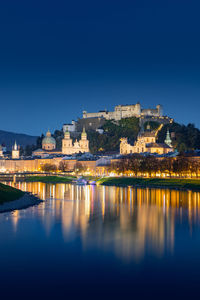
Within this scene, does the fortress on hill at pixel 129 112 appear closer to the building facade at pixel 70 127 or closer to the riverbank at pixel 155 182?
the building facade at pixel 70 127

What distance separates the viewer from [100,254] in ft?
75.9

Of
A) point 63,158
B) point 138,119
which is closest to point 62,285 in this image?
point 63,158

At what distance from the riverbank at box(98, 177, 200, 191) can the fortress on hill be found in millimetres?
58491

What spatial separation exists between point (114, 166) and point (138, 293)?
265 ft

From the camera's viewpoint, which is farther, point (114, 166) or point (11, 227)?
point (114, 166)

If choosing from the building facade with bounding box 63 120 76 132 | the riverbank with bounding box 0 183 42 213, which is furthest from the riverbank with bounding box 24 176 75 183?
the building facade with bounding box 63 120 76 132

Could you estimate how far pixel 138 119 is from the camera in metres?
137

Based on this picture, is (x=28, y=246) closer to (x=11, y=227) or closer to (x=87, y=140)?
(x=11, y=227)

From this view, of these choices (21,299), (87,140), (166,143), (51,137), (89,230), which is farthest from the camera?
(51,137)

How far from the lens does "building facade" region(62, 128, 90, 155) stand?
5620 inches

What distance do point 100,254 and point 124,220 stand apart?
11853mm

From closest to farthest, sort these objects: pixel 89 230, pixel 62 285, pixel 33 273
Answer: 1. pixel 62 285
2. pixel 33 273
3. pixel 89 230

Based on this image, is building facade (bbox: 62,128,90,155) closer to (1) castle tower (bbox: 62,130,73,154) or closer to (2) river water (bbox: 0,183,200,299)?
(1) castle tower (bbox: 62,130,73,154)

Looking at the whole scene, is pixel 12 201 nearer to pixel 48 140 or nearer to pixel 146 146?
pixel 146 146
